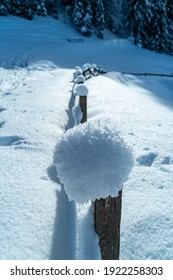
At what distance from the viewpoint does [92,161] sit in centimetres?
193

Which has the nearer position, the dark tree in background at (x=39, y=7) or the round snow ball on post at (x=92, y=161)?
the round snow ball on post at (x=92, y=161)

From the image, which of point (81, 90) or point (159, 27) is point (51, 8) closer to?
point (159, 27)

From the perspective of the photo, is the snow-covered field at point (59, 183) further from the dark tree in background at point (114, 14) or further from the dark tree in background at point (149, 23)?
the dark tree in background at point (114, 14)

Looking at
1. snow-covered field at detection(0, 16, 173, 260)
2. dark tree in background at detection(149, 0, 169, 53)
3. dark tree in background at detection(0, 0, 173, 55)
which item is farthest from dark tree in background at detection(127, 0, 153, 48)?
snow-covered field at detection(0, 16, 173, 260)

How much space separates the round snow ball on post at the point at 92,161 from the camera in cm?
189

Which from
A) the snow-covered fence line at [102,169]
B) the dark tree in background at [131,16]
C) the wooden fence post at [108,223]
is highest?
the dark tree in background at [131,16]

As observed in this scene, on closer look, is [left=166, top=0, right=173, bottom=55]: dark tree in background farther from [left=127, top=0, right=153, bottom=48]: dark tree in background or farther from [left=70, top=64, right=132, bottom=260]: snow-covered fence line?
[left=70, top=64, right=132, bottom=260]: snow-covered fence line

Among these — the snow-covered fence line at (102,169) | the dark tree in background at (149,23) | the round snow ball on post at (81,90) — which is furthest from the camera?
the dark tree in background at (149,23)

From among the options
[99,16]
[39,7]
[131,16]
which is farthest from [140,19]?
[39,7]

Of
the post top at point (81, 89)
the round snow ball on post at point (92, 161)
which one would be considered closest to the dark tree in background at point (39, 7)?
the post top at point (81, 89)

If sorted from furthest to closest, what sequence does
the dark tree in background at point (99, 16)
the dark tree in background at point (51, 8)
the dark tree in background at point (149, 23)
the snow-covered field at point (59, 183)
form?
1. the dark tree in background at point (51, 8)
2. the dark tree in background at point (99, 16)
3. the dark tree in background at point (149, 23)
4. the snow-covered field at point (59, 183)

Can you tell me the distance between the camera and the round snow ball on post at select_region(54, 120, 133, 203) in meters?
1.89

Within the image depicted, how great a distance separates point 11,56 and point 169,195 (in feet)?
65.0

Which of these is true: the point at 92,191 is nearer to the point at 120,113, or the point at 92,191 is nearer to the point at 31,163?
the point at 31,163
